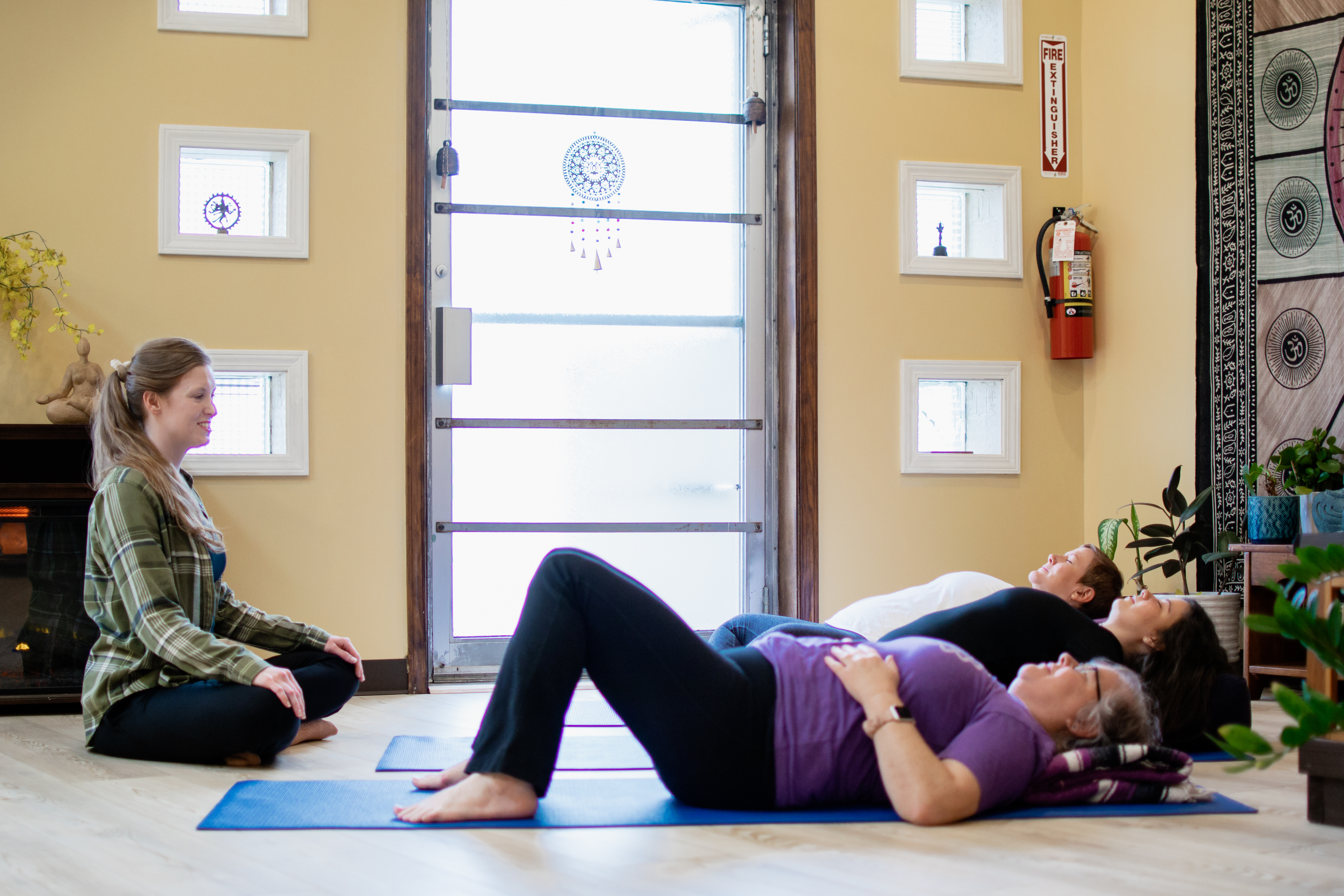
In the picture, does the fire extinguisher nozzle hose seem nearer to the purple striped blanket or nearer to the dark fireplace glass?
the purple striped blanket

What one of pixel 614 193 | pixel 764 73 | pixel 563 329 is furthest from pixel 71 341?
pixel 764 73

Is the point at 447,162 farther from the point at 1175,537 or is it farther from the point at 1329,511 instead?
the point at 1329,511

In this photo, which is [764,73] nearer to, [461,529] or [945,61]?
[945,61]

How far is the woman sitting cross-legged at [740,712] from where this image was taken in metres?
1.89

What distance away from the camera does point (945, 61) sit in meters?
4.43

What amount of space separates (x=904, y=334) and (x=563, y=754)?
226cm

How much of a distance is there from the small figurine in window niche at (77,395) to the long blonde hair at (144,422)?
0.94m

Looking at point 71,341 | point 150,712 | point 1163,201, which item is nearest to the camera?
point 150,712

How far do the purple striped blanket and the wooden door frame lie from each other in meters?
2.04

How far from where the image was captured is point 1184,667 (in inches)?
96.5

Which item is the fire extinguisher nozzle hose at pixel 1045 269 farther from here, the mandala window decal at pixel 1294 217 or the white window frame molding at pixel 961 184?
the mandala window decal at pixel 1294 217

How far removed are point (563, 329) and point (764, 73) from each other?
1.29 m

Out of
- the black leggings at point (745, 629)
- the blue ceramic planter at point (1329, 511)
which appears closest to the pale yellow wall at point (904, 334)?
the black leggings at point (745, 629)

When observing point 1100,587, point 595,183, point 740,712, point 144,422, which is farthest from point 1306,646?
point 595,183
